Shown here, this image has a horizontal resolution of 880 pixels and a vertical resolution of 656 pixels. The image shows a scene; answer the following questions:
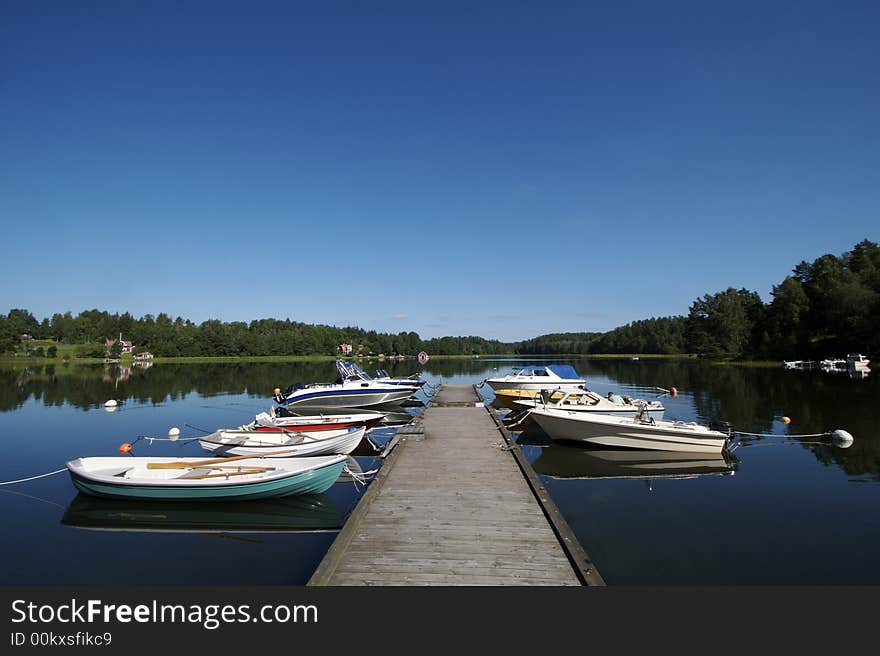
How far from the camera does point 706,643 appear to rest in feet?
15.4

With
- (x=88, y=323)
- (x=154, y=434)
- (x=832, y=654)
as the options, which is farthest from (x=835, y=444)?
(x=88, y=323)

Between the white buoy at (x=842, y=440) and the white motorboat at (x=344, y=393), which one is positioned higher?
the white motorboat at (x=344, y=393)

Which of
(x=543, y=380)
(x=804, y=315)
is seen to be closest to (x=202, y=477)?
(x=543, y=380)

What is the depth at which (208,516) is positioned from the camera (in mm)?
9391

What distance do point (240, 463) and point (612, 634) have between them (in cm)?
853

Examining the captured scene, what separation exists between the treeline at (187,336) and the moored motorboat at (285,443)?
107114mm

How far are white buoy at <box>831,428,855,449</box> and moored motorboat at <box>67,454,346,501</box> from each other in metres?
15.2

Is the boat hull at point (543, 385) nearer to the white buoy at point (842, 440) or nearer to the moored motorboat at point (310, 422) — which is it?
the moored motorboat at point (310, 422)

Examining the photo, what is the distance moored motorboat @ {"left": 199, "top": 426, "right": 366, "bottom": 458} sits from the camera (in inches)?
474

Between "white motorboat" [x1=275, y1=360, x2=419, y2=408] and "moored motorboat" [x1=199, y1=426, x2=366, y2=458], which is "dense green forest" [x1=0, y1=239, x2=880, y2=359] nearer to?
"white motorboat" [x1=275, y1=360, x2=419, y2=408]

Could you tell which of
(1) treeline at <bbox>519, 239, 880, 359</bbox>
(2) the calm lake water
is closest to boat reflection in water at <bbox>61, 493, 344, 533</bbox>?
(2) the calm lake water

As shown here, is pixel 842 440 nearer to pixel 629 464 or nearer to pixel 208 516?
pixel 629 464

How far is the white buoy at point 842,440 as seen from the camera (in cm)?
1453

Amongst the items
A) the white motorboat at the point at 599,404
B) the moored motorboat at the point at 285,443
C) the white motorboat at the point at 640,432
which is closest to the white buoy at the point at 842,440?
the white motorboat at the point at 640,432
